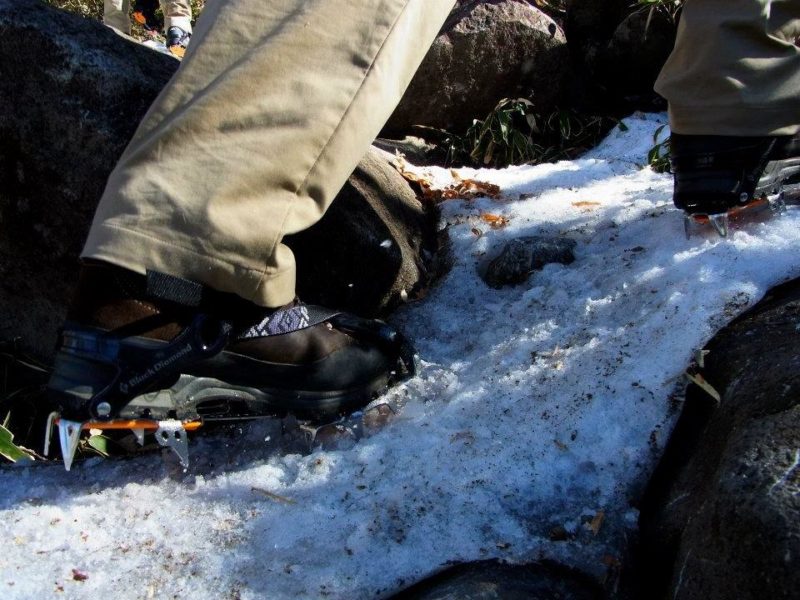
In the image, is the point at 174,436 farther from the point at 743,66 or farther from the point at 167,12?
the point at 167,12

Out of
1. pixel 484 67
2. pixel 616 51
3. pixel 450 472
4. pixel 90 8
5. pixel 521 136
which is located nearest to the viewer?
pixel 450 472

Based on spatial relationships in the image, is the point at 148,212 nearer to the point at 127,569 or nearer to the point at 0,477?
the point at 127,569

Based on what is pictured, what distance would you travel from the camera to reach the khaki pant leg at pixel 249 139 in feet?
5.01

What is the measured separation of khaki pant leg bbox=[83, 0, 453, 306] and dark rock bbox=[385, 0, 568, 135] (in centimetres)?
268

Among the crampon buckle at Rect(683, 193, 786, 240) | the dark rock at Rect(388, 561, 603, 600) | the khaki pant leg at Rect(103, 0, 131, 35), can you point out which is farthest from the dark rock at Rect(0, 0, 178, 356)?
the khaki pant leg at Rect(103, 0, 131, 35)

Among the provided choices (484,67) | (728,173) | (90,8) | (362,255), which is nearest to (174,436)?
(362,255)

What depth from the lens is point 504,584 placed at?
146cm

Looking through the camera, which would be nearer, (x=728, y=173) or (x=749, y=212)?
(x=728, y=173)

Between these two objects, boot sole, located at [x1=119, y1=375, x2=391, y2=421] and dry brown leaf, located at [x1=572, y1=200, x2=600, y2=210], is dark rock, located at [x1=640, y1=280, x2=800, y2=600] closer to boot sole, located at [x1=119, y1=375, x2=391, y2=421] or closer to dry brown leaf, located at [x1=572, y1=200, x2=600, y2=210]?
boot sole, located at [x1=119, y1=375, x2=391, y2=421]

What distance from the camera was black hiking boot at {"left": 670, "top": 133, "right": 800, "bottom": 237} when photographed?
84.0 inches

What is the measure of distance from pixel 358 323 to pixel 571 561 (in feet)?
2.95

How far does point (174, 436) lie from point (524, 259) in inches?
53.6

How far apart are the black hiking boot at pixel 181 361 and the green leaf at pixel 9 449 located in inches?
14.3

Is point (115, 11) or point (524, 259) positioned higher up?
point (524, 259)
